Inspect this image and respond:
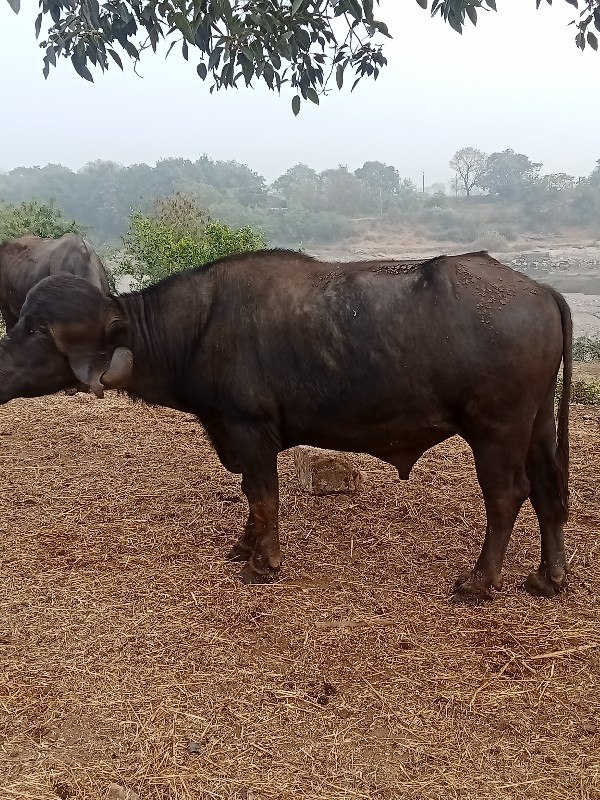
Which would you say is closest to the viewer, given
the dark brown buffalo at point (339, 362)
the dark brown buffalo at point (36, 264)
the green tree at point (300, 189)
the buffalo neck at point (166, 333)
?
the dark brown buffalo at point (339, 362)

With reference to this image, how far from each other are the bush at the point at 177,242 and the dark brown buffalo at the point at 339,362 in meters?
4.11

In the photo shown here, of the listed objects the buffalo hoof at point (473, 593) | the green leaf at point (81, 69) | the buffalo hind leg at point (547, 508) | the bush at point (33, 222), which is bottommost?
the buffalo hoof at point (473, 593)

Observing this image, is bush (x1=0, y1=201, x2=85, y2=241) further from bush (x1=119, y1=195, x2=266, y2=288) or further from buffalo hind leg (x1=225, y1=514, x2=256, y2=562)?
buffalo hind leg (x1=225, y1=514, x2=256, y2=562)

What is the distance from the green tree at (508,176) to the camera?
1289 inches

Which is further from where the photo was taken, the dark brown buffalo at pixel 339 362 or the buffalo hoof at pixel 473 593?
the buffalo hoof at pixel 473 593

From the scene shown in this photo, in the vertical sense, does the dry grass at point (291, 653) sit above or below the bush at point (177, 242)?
below

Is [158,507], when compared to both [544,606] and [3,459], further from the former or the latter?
[544,606]

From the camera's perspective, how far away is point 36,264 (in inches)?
352

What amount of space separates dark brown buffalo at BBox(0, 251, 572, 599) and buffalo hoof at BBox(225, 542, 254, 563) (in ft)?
0.57

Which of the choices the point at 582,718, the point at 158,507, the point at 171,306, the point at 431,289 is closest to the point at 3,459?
the point at 158,507

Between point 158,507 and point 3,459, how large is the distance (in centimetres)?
202

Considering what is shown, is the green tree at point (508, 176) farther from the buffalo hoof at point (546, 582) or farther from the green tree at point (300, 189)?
the buffalo hoof at point (546, 582)

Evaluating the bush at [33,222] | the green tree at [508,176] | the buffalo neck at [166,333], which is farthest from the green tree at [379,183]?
the buffalo neck at [166,333]

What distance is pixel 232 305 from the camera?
4180mm
